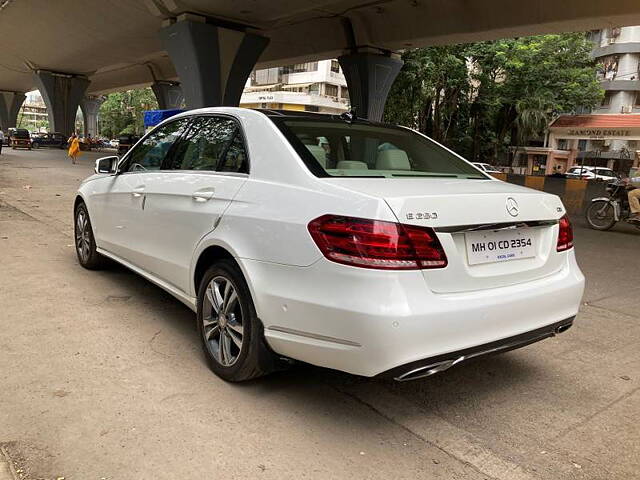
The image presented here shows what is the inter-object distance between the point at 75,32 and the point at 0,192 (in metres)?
21.5

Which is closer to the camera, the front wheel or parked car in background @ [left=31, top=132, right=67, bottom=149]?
the front wheel

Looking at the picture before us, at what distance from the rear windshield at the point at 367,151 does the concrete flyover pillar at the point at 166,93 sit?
43513mm

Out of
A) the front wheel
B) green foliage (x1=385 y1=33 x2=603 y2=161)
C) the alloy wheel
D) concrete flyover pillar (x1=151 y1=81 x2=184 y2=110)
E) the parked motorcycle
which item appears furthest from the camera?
concrete flyover pillar (x1=151 y1=81 x2=184 y2=110)

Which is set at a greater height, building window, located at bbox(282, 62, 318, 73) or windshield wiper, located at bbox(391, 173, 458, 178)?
building window, located at bbox(282, 62, 318, 73)

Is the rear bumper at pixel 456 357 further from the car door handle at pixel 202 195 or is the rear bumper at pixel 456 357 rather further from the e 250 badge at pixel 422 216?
the car door handle at pixel 202 195

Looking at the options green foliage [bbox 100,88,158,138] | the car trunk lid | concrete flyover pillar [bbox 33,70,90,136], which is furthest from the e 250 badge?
green foliage [bbox 100,88,158,138]

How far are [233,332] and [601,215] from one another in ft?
32.8

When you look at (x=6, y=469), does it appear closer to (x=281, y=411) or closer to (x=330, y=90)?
(x=281, y=411)

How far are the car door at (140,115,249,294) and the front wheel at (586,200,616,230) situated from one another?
947cm

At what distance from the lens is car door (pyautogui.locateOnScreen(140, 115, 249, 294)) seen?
3373 mm

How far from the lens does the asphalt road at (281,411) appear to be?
98.2 inches

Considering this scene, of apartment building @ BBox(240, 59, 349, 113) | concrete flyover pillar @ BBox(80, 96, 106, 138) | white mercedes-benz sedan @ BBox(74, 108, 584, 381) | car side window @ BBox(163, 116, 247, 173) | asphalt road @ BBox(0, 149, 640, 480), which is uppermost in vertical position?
apartment building @ BBox(240, 59, 349, 113)

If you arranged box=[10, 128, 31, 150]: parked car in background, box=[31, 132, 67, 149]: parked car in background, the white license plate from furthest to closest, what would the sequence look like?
box=[31, 132, 67, 149]: parked car in background, box=[10, 128, 31, 150]: parked car in background, the white license plate

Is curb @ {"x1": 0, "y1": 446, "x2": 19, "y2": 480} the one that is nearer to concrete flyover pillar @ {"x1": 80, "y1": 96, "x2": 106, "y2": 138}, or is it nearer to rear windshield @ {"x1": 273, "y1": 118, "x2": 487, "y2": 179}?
rear windshield @ {"x1": 273, "y1": 118, "x2": 487, "y2": 179}
